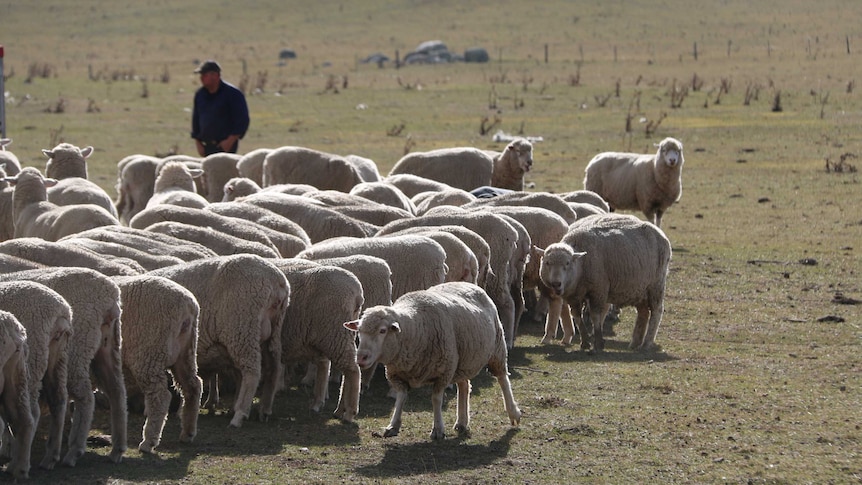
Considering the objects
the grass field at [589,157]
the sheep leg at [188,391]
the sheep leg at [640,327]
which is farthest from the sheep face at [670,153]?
the sheep leg at [188,391]

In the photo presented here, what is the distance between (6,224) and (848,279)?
872 cm

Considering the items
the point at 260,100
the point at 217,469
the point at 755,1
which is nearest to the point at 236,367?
the point at 217,469

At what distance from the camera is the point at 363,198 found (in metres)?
13.1

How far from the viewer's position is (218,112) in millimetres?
17125

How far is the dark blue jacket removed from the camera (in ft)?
55.6

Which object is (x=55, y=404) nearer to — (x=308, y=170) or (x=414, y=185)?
(x=414, y=185)

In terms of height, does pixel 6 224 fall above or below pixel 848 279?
above

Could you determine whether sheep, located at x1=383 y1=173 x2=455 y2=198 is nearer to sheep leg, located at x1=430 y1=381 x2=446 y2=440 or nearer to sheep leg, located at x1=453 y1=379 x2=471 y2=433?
sheep leg, located at x1=453 y1=379 x2=471 y2=433

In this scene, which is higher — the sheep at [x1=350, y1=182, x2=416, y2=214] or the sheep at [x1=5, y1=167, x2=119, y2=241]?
the sheep at [x1=5, y1=167, x2=119, y2=241]

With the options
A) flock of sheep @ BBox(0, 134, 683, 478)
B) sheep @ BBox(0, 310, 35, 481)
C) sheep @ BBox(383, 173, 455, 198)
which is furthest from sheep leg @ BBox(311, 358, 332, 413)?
sheep @ BBox(383, 173, 455, 198)

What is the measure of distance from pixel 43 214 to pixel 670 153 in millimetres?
8262

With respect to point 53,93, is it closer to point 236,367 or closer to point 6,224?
point 6,224

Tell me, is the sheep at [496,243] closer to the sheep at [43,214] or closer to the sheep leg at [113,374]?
the sheep at [43,214]

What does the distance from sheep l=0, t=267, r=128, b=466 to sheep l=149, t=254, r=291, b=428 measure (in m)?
0.83
